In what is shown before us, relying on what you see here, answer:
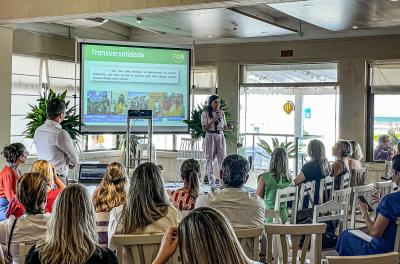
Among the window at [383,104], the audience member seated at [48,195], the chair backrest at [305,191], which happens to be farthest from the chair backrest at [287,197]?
the window at [383,104]

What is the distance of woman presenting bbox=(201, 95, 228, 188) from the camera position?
8703mm

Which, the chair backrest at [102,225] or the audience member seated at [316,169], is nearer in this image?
the chair backrest at [102,225]

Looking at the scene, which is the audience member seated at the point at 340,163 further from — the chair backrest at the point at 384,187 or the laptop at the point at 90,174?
the laptop at the point at 90,174

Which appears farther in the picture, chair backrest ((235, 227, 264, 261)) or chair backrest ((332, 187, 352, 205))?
chair backrest ((332, 187, 352, 205))

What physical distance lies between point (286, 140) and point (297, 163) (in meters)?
2.27

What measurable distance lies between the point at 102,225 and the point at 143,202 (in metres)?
0.86

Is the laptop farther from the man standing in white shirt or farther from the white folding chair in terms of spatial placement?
the white folding chair

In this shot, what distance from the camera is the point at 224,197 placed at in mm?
3316

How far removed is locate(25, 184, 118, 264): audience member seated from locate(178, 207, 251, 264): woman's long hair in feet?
2.32

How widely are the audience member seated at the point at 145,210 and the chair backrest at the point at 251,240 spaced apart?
41 centimetres

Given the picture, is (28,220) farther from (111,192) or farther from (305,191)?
(305,191)

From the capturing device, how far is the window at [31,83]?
29.0 ft

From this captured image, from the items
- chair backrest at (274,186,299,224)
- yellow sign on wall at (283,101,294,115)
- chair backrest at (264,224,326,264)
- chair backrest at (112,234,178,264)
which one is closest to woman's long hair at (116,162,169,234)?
chair backrest at (112,234,178,264)

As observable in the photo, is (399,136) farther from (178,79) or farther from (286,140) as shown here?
(178,79)
